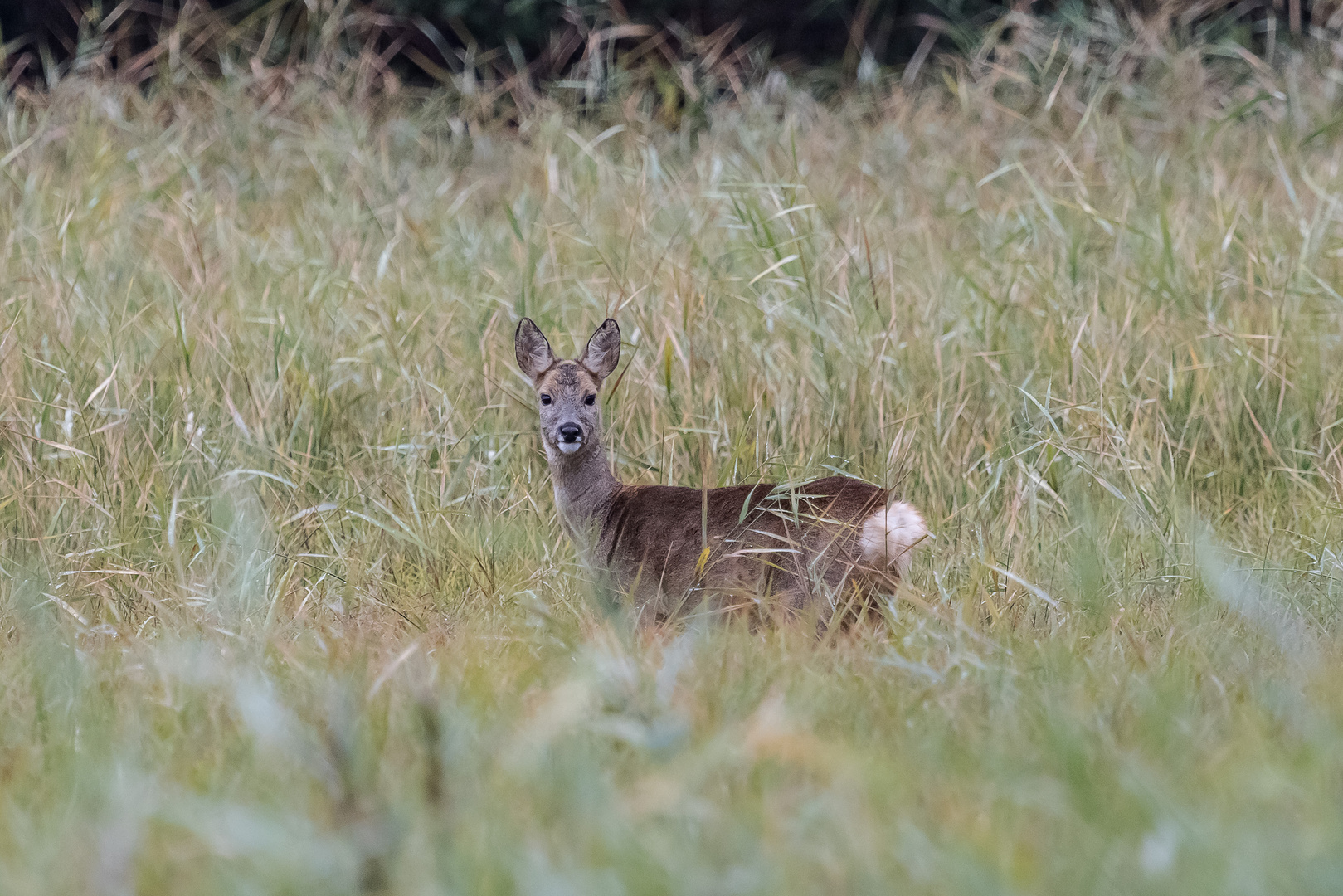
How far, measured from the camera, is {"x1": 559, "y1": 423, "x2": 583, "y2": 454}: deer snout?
13.5ft

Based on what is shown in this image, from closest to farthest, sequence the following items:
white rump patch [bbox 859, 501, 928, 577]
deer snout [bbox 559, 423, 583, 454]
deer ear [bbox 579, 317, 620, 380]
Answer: white rump patch [bbox 859, 501, 928, 577]
deer snout [bbox 559, 423, 583, 454]
deer ear [bbox 579, 317, 620, 380]

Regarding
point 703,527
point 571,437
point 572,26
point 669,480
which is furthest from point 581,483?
point 572,26

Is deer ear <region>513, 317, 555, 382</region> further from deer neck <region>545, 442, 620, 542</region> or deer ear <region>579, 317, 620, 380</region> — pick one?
deer neck <region>545, 442, 620, 542</region>

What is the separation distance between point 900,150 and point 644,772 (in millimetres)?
5466

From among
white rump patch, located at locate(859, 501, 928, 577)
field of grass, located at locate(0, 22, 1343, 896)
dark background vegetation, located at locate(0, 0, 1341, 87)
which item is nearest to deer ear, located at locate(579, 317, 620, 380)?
field of grass, located at locate(0, 22, 1343, 896)

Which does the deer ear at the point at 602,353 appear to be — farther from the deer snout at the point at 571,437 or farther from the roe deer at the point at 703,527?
the deer snout at the point at 571,437

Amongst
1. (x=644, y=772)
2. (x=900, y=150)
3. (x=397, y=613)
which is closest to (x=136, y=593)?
(x=397, y=613)

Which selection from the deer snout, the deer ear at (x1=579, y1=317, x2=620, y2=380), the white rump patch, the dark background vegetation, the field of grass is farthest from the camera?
the dark background vegetation

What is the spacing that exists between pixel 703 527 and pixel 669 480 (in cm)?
94

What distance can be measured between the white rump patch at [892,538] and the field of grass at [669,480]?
0.34 ft

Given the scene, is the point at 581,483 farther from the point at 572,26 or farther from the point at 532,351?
the point at 572,26

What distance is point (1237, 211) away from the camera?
5.54 metres

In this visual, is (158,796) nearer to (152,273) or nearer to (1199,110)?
(152,273)

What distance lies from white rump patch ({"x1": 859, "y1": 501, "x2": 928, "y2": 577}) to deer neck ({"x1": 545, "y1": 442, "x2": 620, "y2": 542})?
0.97 m
